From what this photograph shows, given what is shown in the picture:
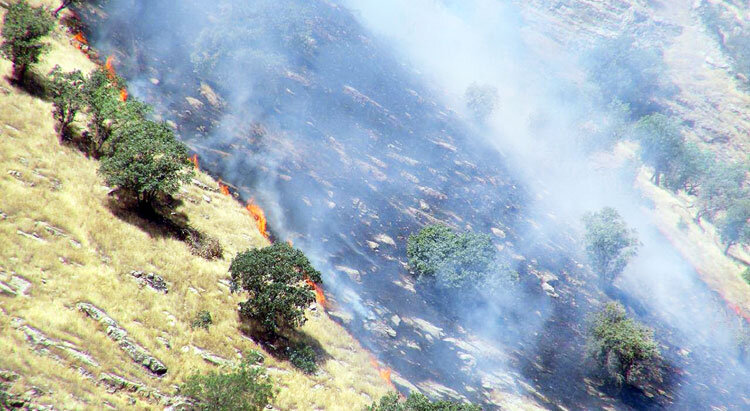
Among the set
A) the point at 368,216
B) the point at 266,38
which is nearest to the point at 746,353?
the point at 368,216

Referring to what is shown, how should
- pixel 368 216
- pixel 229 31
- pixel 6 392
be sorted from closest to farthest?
pixel 6 392 → pixel 368 216 → pixel 229 31

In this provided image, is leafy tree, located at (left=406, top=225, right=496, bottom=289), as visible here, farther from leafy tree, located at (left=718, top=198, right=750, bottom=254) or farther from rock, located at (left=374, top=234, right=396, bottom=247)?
leafy tree, located at (left=718, top=198, right=750, bottom=254)

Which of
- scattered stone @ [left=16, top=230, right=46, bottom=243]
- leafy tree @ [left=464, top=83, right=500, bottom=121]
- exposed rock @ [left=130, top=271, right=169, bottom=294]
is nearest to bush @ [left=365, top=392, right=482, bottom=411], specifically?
exposed rock @ [left=130, top=271, right=169, bottom=294]

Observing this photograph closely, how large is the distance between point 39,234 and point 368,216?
39.5 m

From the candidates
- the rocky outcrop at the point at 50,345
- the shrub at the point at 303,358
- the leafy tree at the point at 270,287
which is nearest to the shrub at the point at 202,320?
the leafy tree at the point at 270,287

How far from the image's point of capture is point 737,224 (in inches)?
3629

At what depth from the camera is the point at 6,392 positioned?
40.7 ft

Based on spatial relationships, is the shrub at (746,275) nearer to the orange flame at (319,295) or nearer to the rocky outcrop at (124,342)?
the orange flame at (319,295)

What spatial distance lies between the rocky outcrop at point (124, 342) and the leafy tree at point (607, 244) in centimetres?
6758

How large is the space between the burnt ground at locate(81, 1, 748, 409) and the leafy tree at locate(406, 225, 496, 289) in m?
2.15

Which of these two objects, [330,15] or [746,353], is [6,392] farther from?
[330,15]

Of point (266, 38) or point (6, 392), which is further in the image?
point (266, 38)

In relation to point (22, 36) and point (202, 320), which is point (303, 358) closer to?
point (202, 320)

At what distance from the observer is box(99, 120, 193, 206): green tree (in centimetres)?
2633
